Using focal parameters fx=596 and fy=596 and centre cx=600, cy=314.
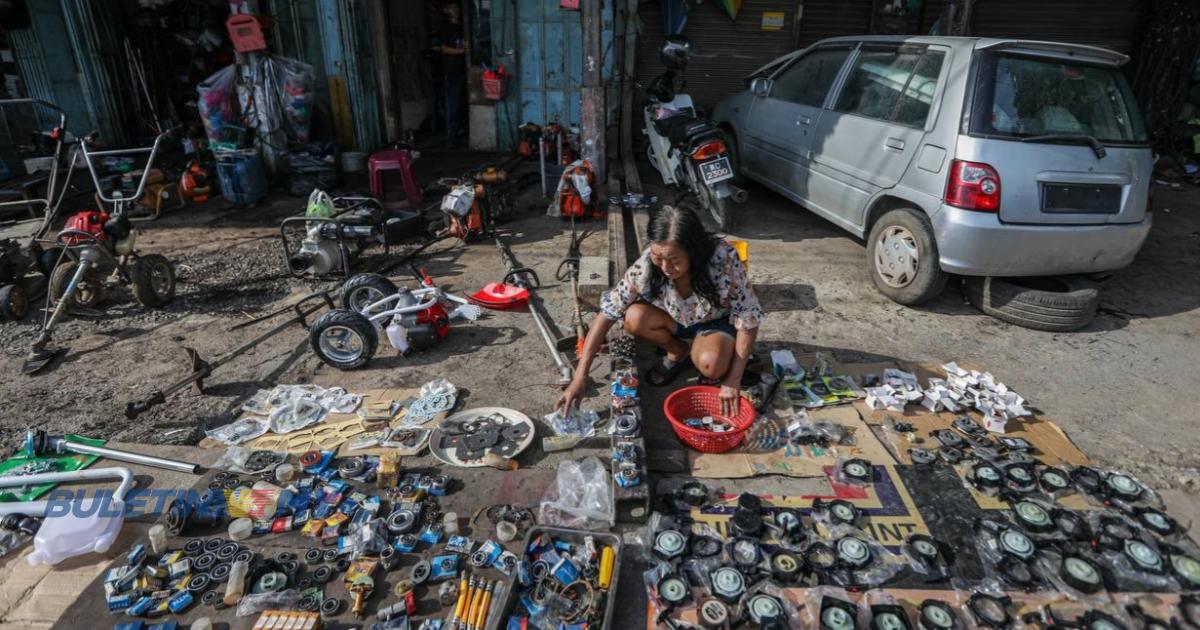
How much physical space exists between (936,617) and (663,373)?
190 cm

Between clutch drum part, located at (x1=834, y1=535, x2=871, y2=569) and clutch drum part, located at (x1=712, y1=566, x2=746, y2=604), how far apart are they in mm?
450

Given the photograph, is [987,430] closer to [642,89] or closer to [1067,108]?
[1067,108]

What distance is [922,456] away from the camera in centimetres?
304

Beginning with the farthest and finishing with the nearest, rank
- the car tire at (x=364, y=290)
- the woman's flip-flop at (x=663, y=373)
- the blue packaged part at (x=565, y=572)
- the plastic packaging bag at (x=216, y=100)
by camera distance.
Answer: the plastic packaging bag at (x=216, y=100) → the car tire at (x=364, y=290) → the woman's flip-flop at (x=663, y=373) → the blue packaged part at (x=565, y=572)

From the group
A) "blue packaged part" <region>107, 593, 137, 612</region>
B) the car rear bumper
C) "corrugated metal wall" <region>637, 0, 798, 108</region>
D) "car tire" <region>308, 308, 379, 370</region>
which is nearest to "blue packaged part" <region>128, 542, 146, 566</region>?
"blue packaged part" <region>107, 593, 137, 612</region>

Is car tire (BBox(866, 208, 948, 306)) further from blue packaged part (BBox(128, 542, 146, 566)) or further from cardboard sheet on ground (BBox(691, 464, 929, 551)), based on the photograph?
blue packaged part (BBox(128, 542, 146, 566))

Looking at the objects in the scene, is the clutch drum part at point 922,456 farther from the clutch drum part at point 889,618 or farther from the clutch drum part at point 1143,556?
the clutch drum part at point 889,618

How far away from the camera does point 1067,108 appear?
4148 mm

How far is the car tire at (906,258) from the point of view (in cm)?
443

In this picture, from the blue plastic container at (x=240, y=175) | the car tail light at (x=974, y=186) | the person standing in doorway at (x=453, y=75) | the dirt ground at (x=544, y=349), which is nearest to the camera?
the dirt ground at (x=544, y=349)

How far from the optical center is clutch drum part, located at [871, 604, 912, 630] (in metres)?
2.10

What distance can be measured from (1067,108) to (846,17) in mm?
6165

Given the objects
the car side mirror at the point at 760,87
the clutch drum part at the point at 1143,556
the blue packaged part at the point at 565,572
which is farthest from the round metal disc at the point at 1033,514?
the car side mirror at the point at 760,87

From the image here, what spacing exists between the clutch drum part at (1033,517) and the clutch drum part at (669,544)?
1.52m
